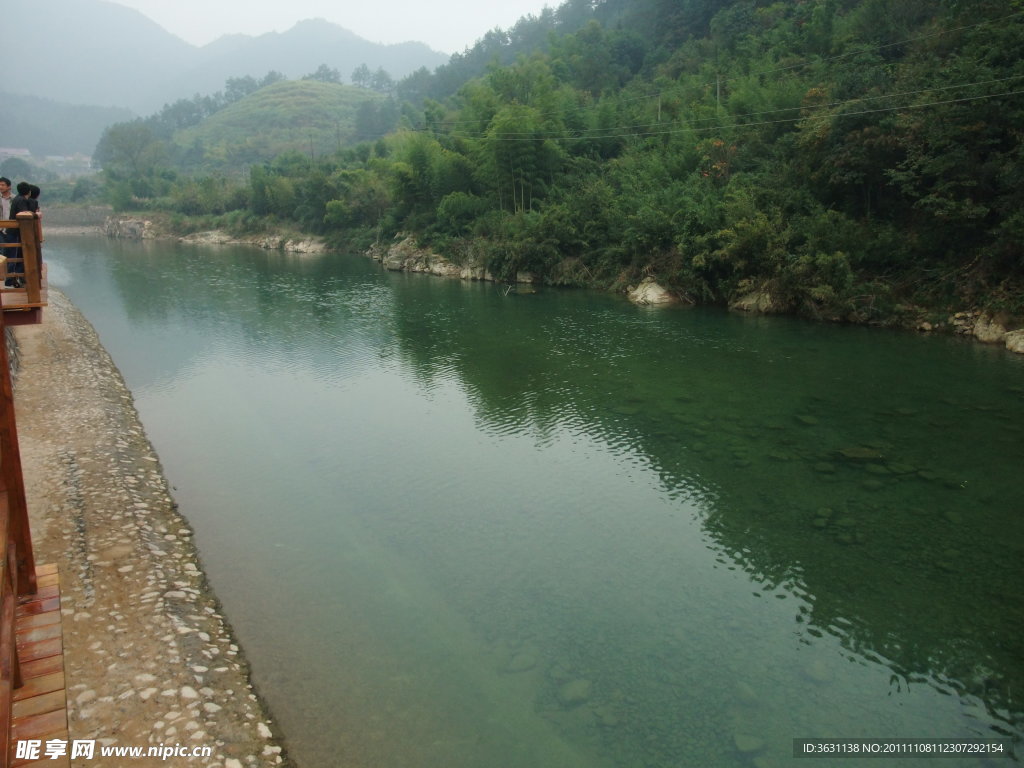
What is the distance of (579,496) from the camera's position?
9453mm

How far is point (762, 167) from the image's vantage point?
23.9m

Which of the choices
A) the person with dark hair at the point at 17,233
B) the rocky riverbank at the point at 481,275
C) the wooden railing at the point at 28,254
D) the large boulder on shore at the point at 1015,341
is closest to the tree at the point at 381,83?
the rocky riverbank at the point at 481,275

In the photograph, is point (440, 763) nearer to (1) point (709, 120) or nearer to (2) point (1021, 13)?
(2) point (1021, 13)

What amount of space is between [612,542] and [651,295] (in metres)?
17.4

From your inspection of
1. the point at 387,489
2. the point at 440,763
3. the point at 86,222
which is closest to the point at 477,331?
the point at 387,489

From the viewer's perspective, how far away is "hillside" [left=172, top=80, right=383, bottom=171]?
9619 centimetres

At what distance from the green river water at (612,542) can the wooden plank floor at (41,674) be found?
7.85 ft

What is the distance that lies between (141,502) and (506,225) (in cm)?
2580

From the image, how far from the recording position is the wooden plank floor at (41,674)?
8.78 ft

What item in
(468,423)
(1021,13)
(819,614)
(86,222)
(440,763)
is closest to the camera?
(440,763)

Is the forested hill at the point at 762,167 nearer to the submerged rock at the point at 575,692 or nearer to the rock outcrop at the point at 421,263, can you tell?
the rock outcrop at the point at 421,263

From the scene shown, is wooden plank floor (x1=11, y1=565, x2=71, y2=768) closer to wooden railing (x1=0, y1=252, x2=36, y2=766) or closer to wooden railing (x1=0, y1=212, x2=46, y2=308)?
wooden railing (x1=0, y1=252, x2=36, y2=766)

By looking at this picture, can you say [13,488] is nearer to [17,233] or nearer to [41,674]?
[41,674]

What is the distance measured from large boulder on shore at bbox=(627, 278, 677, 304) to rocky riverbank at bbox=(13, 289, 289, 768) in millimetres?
17816
